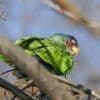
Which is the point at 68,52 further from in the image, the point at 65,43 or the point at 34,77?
the point at 34,77

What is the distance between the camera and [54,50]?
7.43ft

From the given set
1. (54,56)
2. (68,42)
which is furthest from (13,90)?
(68,42)

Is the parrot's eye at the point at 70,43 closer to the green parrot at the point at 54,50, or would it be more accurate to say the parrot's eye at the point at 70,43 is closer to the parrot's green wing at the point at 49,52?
the green parrot at the point at 54,50

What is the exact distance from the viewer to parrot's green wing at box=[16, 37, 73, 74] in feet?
7.48

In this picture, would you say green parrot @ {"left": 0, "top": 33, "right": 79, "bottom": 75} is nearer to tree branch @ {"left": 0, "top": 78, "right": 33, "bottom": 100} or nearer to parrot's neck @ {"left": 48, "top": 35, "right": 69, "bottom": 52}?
parrot's neck @ {"left": 48, "top": 35, "right": 69, "bottom": 52}

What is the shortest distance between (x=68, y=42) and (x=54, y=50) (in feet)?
1.12

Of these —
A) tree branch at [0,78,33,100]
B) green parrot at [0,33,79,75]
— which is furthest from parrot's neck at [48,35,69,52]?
tree branch at [0,78,33,100]

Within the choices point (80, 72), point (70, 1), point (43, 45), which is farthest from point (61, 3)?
point (80, 72)

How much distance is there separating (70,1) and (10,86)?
1.18 meters

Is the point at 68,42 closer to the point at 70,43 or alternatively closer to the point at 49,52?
the point at 70,43

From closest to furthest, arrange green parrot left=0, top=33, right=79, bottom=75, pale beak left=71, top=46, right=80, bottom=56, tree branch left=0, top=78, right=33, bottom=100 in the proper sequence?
green parrot left=0, top=33, right=79, bottom=75, tree branch left=0, top=78, right=33, bottom=100, pale beak left=71, top=46, right=80, bottom=56

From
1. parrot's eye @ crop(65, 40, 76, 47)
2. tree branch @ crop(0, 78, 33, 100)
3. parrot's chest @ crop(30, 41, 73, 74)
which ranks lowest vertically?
tree branch @ crop(0, 78, 33, 100)

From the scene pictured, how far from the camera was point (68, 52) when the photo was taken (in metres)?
2.48

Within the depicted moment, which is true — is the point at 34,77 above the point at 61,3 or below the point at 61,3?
below
